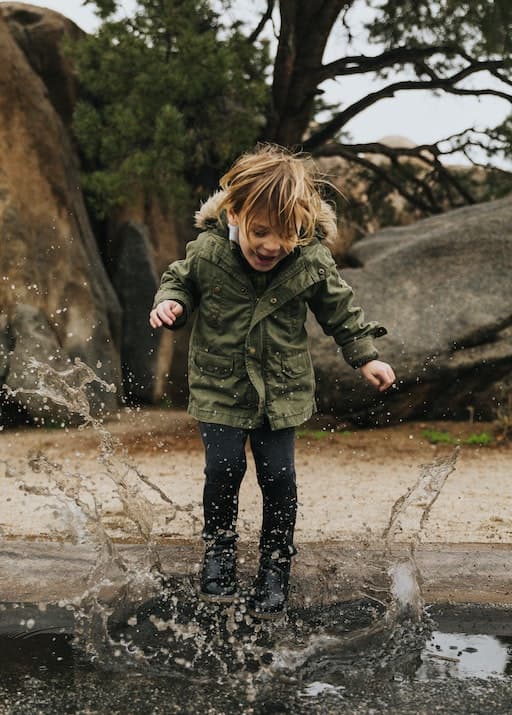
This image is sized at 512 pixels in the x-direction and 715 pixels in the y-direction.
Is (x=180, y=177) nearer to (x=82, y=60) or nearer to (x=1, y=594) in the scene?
(x=82, y=60)

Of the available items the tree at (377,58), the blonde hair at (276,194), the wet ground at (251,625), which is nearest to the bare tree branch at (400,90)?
the tree at (377,58)

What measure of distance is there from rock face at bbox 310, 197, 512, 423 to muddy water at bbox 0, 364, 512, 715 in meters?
3.17

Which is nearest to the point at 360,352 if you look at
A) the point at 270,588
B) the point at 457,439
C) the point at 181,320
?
the point at 181,320

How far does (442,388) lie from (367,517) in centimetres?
240

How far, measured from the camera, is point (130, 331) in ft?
25.4

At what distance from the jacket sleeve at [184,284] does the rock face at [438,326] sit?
11.0ft

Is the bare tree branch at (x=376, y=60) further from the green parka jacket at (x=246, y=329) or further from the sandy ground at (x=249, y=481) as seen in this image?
the green parka jacket at (x=246, y=329)

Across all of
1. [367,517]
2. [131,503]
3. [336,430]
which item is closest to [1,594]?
[131,503]

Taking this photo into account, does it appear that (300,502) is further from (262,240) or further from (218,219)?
(262,240)

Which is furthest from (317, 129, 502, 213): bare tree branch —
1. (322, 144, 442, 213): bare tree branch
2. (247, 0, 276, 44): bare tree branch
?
(247, 0, 276, 44): bare tree branch

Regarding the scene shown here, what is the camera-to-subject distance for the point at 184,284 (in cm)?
273

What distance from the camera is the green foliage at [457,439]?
19.4 feet

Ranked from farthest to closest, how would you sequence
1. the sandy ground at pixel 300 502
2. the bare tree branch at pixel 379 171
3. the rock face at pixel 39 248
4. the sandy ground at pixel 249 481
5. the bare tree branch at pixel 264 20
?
the bare tree branch at pixel 379 171
the bare tree branch at pixel 264 20
the rock face at pixel 39 248
the sandy ground at pixel 249 481
the sandy ground at pixel 300 502

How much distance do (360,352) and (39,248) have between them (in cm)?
445
